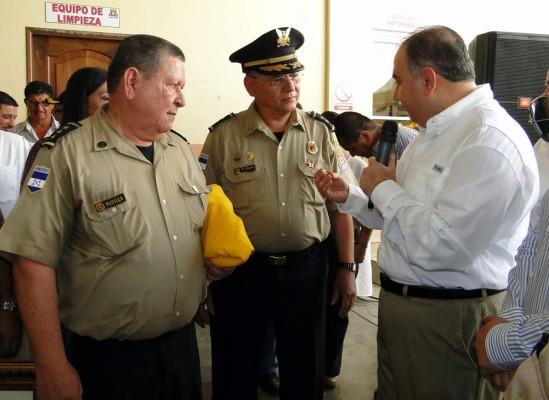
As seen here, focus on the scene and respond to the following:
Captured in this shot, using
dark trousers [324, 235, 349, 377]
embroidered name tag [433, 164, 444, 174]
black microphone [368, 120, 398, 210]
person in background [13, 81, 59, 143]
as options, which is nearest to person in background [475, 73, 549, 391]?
embroidered name tag [433, 164, 444, 174]

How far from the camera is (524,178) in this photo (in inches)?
48.8

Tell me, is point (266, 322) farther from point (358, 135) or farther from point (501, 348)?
point (358, 135)

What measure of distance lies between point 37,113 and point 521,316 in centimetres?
387

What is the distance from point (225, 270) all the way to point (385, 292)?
55 centimetres

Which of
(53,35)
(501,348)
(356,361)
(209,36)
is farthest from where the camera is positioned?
(209,36)

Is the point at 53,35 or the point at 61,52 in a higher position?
the point at 53,35

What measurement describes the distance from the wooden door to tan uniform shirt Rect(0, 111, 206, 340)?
3.61 metres

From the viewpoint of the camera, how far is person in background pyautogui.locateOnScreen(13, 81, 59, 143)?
3807 millimetres

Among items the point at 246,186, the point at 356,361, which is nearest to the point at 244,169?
the point at 246,186

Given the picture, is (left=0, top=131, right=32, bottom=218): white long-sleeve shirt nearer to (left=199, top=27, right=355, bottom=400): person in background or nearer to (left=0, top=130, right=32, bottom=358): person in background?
(left=0, top=130, right=32, bottom=358): person in background

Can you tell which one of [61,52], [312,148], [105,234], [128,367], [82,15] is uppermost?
[82,15]

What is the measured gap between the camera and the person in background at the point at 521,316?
1.05m

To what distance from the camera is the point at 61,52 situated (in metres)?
4.57

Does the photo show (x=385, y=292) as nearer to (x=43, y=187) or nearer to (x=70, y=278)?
(x=70, y=278)
